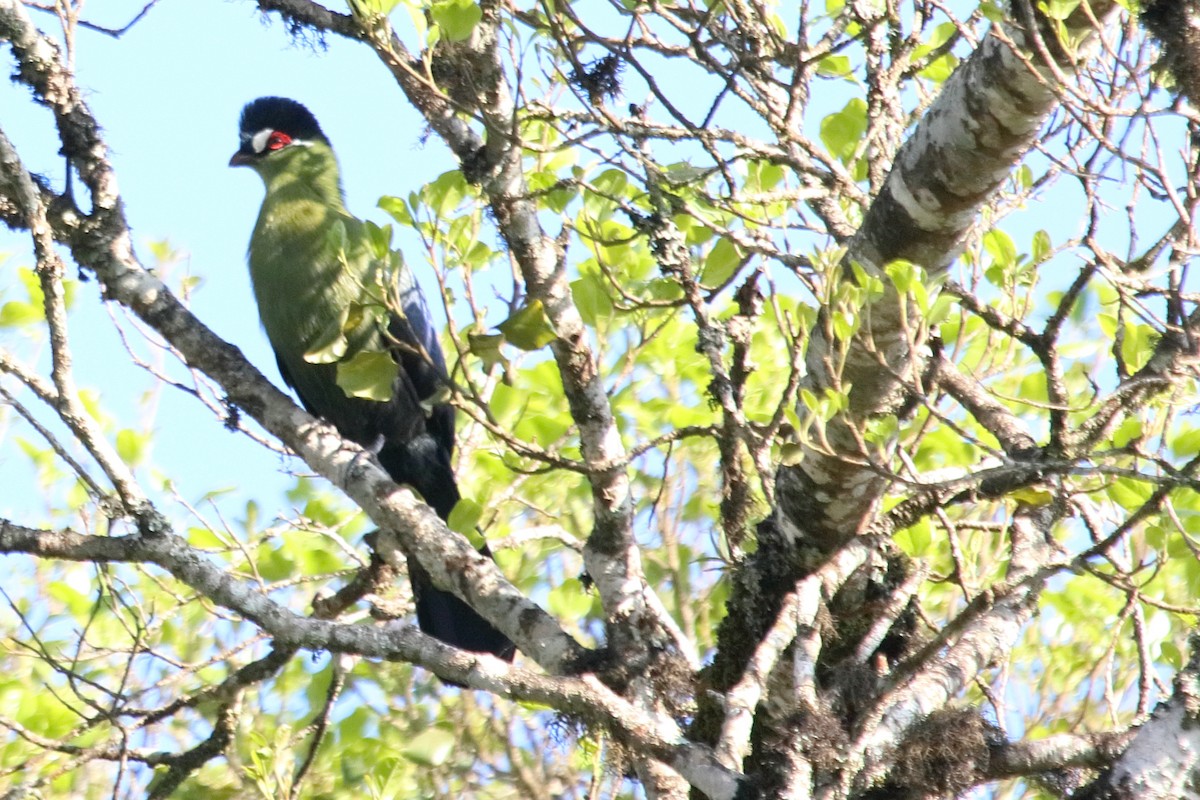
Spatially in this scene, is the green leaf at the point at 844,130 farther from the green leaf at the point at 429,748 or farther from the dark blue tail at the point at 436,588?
the green leaf at the point at 429,748

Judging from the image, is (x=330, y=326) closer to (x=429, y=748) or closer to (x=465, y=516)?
(x=429, y=748)

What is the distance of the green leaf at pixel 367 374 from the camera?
2.61m

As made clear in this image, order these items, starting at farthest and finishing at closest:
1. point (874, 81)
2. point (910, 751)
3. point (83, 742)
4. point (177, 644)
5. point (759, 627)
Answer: point (177, 644), point (83, 742), point (874, 81), point (759, 627), point (910, 751)

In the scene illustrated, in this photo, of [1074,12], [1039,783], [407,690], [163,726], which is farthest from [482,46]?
[163,726]

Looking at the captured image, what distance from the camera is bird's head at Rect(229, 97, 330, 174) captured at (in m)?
4.79

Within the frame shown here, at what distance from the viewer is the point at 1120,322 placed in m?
2.61

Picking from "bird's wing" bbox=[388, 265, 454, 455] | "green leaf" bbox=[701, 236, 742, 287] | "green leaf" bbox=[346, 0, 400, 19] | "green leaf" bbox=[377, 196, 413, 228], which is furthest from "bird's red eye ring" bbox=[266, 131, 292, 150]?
"green leaf" bbox=[701, 236, 742, 287]

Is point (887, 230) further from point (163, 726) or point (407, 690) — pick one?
point (163, 726)

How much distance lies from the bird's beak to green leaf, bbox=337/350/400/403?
245 cm

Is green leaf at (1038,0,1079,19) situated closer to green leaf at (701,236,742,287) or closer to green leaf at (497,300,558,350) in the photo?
green leaf at (701,236,742,287)

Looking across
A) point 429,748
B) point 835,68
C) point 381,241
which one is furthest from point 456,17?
point 429,748

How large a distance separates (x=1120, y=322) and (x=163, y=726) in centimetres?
384

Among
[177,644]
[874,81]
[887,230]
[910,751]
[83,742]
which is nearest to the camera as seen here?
[887,230]

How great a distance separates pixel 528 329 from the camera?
2.43 meters
